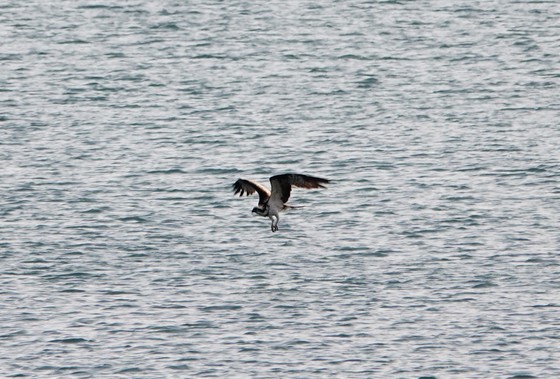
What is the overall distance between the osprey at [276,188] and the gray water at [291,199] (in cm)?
242

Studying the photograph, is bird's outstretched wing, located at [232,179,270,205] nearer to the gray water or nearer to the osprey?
the osprey

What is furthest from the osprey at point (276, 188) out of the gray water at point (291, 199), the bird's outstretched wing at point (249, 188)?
the gray water at point (291, 199)

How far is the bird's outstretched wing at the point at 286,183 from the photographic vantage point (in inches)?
1251

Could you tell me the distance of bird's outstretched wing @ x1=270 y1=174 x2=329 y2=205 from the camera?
31.8 metres

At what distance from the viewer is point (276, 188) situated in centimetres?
3325

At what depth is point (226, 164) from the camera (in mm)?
49344

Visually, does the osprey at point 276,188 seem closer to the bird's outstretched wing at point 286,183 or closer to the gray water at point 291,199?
the bird's outstretched wing at point 286,183

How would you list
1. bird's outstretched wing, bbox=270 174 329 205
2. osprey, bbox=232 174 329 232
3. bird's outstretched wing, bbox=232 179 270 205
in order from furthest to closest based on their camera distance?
bird's outstretched wing, bbox=232 179 270 205
osprey, bbox=232 174 329 232
bird's outstretched wing, bbox=270 174 329 205

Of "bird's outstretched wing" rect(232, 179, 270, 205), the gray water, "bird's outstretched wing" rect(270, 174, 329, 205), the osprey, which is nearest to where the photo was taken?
"bird's outstretched wing" rect(270, 174, 329, 205)

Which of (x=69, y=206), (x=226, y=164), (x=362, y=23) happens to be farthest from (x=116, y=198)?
(x=362, y=23)

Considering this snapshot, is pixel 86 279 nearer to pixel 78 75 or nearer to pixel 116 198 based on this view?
pixel 116 198

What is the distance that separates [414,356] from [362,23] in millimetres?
45105

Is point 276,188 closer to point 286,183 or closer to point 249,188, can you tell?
point 286,183

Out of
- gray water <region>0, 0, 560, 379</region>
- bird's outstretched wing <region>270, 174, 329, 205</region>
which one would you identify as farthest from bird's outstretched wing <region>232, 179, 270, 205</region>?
gray water <region>0, 0, 560, 379</region>
